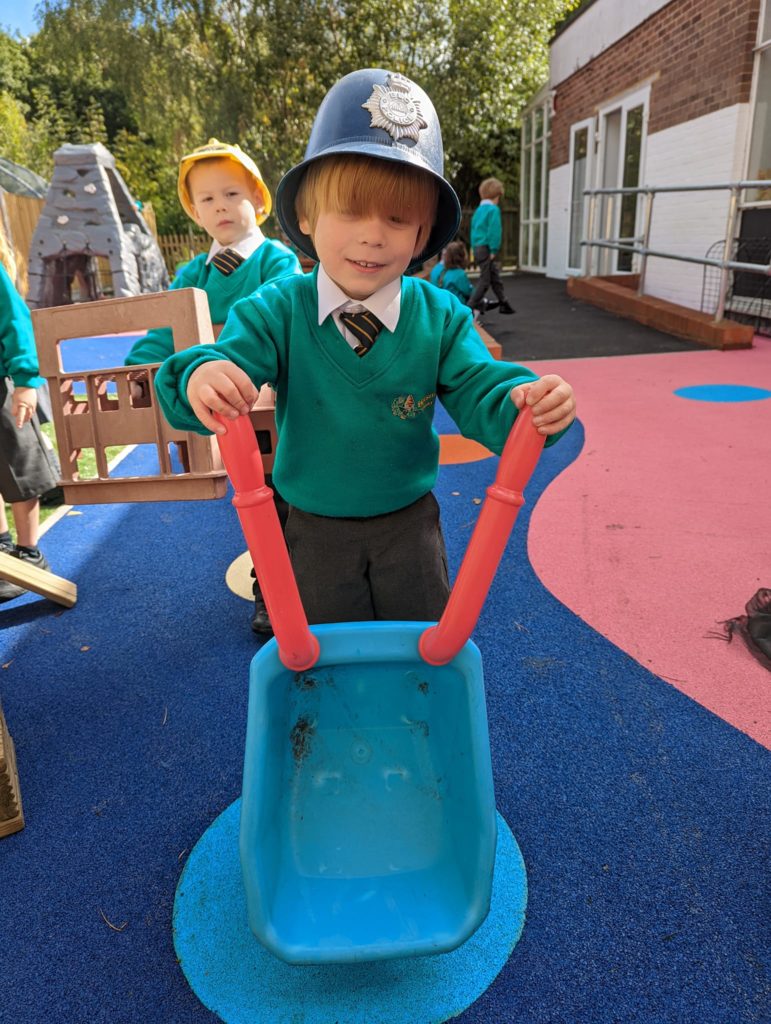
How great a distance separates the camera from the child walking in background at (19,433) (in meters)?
2.37

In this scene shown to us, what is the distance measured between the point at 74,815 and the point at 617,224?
35.0 ft

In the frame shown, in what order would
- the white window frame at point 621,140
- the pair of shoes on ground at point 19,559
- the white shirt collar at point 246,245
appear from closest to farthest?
the white shirt collar at point 246,245 < the pair of shoes on ground at point 19,559 < the white window frame at point 621,140

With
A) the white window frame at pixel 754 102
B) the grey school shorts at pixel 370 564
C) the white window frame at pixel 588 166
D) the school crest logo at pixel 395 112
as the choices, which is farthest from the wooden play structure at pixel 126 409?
the white window frame at pixel 588 166

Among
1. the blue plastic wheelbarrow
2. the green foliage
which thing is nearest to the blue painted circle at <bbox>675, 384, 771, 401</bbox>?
the blue plastic wheelbarrow

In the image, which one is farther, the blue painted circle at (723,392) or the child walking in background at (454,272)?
the child walking in background at (454,272)

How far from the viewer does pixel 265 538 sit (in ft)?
3.34

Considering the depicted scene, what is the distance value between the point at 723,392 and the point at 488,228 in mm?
3804

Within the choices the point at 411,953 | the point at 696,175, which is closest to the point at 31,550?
the point at 411,953

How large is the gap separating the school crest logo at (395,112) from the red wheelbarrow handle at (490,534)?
0.49 metres

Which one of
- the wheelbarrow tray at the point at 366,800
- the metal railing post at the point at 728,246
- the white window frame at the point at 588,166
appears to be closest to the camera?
the wheelbarrow tray at the point at 366,800

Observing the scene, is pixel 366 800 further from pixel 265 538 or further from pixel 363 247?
pixel 363 247

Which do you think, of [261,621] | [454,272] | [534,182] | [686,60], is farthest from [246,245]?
[534,182]

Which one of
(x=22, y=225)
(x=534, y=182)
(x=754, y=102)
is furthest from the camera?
(x=534, y=182)

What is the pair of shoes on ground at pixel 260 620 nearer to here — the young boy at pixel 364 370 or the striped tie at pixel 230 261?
the young boy at pixel 364 370
